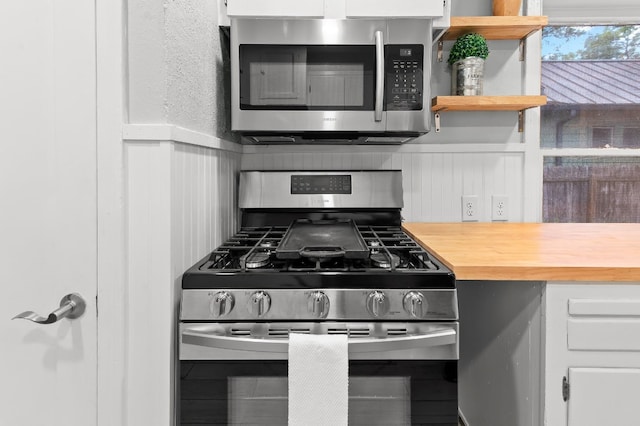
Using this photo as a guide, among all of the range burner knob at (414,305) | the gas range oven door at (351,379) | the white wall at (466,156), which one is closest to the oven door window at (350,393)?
the gas range oven door at (351,379)

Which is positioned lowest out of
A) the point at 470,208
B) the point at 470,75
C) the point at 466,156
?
the point at 470,208

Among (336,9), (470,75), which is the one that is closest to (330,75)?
(336,9)

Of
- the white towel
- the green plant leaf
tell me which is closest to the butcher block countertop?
the white towel

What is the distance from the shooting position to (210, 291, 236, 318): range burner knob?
118cm

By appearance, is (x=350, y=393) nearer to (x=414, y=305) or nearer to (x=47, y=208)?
(x=414, y=305)

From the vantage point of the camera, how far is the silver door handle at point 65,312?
3.48 feet

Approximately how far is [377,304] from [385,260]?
0.18 metres

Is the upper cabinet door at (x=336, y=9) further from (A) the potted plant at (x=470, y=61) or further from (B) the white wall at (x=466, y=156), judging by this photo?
(B) the white wall at (x=466, y=156)

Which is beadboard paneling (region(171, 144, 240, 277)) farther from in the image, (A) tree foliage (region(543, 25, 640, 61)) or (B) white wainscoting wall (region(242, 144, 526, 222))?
(A) tree foliage (region(543, 25, 640, 61))

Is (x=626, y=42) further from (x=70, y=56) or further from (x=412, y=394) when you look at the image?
(x=70, y=56)

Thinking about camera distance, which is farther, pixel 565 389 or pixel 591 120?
pixel 591 120

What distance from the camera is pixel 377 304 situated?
1.19 metres

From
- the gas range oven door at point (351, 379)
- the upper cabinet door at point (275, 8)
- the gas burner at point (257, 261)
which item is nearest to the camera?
the gas range oven door at point (351, 379)

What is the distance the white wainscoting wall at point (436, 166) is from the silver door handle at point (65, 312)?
117 centimetres
